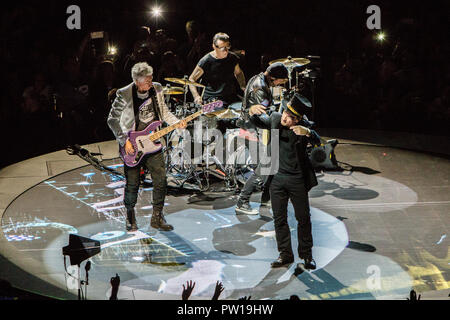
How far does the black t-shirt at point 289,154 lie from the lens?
4.78 m

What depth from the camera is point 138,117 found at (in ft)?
18.5

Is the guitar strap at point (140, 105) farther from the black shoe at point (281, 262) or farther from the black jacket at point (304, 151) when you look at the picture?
the black shoe at point (281, 262)

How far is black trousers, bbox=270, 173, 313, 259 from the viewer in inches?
188

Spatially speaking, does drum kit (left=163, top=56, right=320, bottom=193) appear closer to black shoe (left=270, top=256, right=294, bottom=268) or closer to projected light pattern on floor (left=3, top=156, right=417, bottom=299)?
projected light pattern on floor (left=3, top=156, right=417, bottom=299)

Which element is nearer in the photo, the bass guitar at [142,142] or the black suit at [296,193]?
the black suit at [296,193]

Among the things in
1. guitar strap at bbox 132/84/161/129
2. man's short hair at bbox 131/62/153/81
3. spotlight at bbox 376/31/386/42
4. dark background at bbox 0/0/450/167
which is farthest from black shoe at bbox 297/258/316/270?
spotlight at bbox 376/31/386/42

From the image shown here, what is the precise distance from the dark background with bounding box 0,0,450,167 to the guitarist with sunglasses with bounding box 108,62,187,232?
4258 millimetres

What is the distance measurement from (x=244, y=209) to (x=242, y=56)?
468cm

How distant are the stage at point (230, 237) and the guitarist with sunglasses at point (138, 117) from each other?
1.69 ft

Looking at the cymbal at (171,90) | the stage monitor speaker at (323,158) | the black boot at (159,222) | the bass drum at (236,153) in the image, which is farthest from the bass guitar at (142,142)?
the stage monitor speaker at (323,158)

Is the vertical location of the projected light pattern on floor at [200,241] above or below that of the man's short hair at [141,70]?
below

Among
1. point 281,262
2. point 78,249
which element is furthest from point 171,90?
point 78,249

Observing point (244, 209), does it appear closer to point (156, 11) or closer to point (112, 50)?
point (112, 50)
